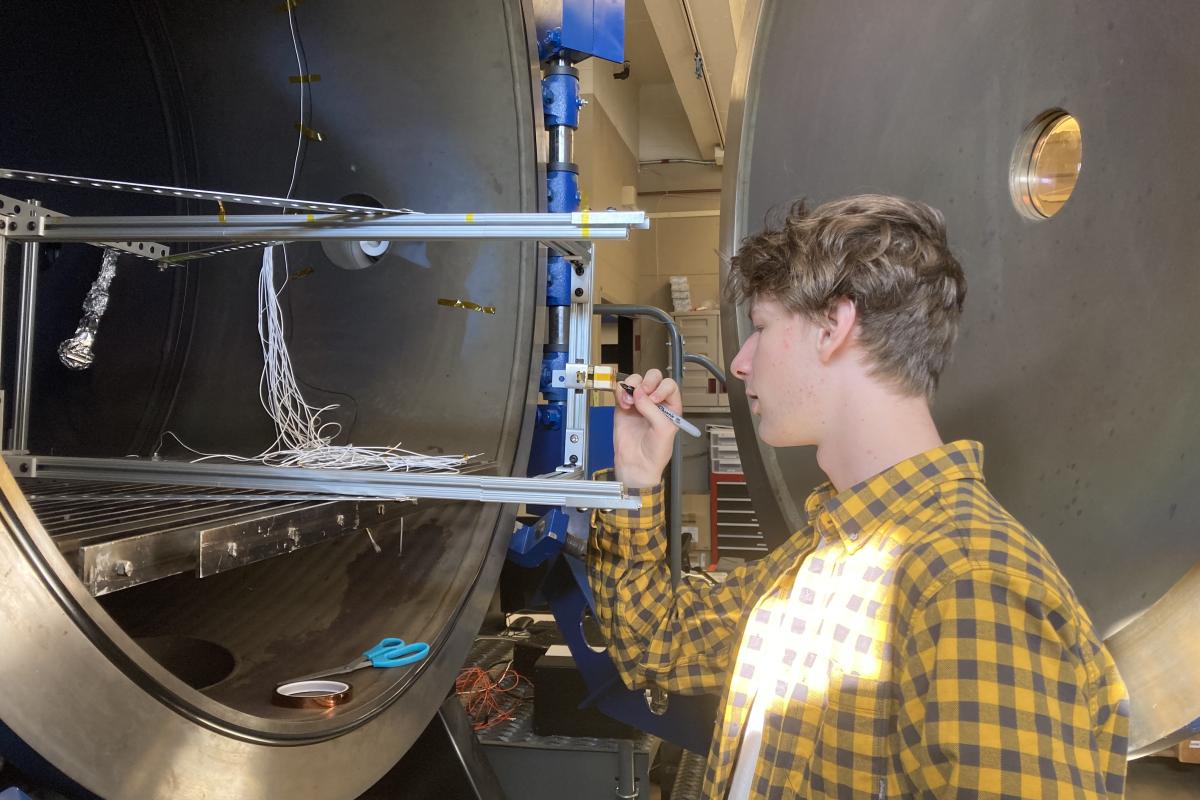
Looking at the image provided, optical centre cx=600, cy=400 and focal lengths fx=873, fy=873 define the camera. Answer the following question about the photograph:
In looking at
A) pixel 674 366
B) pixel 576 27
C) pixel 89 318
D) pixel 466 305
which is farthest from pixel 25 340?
pixel 674 366

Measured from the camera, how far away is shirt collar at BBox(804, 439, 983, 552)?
0.79 metres

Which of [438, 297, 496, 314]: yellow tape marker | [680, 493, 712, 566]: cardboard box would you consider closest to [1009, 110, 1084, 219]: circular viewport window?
[438, 297, 496, 314]: yellow tape marker

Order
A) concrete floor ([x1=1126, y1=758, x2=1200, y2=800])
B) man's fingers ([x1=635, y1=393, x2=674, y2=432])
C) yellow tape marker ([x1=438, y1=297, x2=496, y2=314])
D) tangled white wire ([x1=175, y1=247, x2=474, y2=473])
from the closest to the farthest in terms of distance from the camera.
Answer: man's fingers ([x1=635, y1=393, x2=674, y2=432]), tangled white wire ([x1=175, y1=247, x2=474, y2=473]), yellow tape marker ([x1=438, y1=297, x2=496, y2=314]), concrete floor ([x1=1126, y1=758, x2=1200, y2=800])

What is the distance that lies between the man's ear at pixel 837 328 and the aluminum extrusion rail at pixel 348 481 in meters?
0.29

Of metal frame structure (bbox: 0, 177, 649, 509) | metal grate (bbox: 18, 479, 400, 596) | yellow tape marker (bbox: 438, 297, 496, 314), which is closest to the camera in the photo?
metal grate (bbox: 18, 479, 400, 596)

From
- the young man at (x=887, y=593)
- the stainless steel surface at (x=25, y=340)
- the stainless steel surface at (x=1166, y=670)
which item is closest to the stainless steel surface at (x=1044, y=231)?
the stainless steel surface at (x=1166, y=670)

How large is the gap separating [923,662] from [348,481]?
2.35 ft

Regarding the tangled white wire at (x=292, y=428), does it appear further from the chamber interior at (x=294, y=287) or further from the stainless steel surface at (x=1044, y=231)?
the stainless steel surface at (x=1044, y=231)

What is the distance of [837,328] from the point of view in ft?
2.82

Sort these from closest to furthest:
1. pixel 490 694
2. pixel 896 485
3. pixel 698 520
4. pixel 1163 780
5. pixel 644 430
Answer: pixel 896 485, pixel 644 430, pixel 490 694, pixel 1163 780, pixel 698 520

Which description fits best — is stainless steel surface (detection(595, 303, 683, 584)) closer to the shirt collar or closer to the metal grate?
the metal grate

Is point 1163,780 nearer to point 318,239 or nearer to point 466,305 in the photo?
point 466,305

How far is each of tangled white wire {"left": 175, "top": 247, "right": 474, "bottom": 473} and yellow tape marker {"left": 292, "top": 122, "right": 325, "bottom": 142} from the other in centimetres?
22

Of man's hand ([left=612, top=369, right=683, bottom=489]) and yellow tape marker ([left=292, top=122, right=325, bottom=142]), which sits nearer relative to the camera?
man's hand ([left=612, top=369, right=683, bottom=489])
